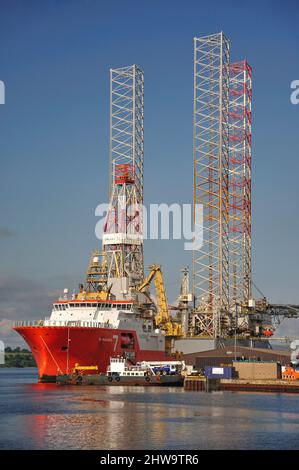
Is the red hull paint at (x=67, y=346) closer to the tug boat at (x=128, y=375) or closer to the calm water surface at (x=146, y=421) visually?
the tug boat at (x=128, y=375)

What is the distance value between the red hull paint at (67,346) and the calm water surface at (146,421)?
10008mm

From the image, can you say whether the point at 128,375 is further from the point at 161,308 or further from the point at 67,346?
the point at 161,308

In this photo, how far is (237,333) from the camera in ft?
413

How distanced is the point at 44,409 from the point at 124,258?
53.0 m

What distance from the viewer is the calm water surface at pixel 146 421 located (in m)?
49.2

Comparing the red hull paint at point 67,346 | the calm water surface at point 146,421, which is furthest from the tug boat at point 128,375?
the calm water surface at point 146,421

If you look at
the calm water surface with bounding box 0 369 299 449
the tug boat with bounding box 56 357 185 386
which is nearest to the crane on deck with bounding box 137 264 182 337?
the tug boat with bounding box 56 357 185 386

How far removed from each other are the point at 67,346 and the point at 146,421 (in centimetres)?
3766

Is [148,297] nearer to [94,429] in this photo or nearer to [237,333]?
[237,333]

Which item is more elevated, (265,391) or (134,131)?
(134,131)

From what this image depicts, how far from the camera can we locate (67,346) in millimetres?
95062

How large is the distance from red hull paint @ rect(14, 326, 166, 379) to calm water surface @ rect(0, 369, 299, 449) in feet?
32.8
